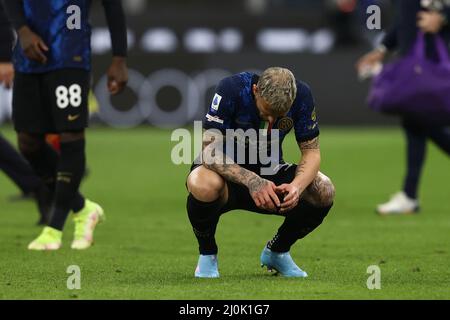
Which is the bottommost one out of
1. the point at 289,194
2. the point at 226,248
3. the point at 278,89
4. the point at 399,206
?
the point at 399,206

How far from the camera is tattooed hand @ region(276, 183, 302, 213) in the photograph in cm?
616

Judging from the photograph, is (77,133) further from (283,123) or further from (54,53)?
(283,123)

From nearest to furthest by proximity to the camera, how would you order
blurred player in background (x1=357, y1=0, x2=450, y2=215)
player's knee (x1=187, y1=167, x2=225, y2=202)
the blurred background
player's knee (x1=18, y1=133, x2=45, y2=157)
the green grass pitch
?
1. the green grass pitch
2. player's knee (x1=187, y1=167, x2=225, y2=202)
3. player's knee (x1=18, y1=133, x2=45, y2=157)
4. blurred player in background (x1=357, y1=0, x2=450, y2=215)
5. the blurred background

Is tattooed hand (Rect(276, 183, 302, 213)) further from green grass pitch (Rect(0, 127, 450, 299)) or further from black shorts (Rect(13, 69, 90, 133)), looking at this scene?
black shorts (Rect(13, 69, 90, 133))

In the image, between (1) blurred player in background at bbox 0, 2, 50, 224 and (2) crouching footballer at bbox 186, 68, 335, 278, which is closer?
(2) crouching footballer at bbox 186, 68, 335, 278

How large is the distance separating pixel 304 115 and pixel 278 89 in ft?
1.14

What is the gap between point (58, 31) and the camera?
7867 millimetres

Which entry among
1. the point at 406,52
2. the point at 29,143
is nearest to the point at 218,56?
the point at 406,52

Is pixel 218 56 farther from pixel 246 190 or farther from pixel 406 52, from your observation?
pixel 246 190

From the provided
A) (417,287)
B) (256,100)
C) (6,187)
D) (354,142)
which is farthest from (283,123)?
(354,142)

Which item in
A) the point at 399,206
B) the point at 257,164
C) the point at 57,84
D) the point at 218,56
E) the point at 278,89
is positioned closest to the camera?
the point at 278,89

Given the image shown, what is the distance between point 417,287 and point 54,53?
9.53 ft

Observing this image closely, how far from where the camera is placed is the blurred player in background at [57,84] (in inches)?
308

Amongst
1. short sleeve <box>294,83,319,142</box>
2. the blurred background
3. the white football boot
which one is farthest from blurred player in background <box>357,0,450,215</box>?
the blurred background
